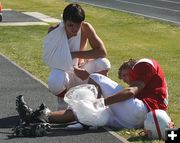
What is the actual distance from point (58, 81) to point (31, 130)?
3.91 ft

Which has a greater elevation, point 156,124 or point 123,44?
point 156,124

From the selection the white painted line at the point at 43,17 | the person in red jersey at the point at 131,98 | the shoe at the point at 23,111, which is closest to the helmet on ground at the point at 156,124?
the person in red jersey at the point at 131,98

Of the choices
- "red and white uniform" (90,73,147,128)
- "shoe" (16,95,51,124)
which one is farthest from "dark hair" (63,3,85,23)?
"shoe" (16,95,51,124)

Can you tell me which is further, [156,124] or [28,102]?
[28,102]

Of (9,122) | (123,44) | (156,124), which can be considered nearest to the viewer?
(156,124)

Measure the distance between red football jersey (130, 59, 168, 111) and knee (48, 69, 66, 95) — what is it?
45.5 inches

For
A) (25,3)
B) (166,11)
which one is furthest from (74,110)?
(25,3)

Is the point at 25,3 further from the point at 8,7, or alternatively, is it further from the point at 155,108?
the point at 155,108

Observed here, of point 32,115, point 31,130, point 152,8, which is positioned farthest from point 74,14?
point 152,8

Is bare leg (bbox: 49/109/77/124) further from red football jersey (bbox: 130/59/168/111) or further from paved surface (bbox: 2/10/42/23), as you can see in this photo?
paved surface (bbox: 2/10/42/23)

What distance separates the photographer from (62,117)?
7.41m

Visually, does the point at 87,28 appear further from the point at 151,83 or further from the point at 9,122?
the point at 9,122

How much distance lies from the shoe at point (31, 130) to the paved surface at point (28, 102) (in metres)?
0.06

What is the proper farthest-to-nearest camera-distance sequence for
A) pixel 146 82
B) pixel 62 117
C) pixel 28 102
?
pixel 28 102
pixel 62 117
pixel 146 82
